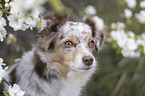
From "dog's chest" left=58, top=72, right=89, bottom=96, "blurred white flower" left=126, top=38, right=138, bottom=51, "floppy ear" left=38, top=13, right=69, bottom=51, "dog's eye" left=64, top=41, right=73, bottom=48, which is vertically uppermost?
"blurred white flower" left=126, top=38, right=138, bottom=51

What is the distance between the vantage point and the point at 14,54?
521 cm

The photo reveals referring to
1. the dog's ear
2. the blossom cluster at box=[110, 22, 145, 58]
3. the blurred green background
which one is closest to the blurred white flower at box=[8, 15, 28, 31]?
the dog's ear

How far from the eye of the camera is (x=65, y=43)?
2779 mm

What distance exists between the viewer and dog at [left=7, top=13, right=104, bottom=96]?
2625 mm

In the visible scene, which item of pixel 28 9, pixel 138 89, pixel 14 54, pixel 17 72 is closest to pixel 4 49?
pixel 14 54

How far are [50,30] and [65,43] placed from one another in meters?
0.29

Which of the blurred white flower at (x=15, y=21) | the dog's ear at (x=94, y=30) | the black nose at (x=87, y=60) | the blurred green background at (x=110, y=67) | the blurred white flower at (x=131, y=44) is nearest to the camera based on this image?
the blurred white flower at (x=15, y=21)

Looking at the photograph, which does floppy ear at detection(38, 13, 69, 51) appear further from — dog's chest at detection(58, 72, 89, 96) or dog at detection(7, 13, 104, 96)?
dog's chest at detection(58, 72, 89, 96)

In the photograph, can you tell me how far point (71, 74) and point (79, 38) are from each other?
53 centimetres

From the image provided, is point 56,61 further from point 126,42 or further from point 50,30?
point 126,42

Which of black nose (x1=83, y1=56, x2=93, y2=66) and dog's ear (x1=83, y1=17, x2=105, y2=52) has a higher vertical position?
dog's ear (x1=83, y1=17, x2=105, y2=52)

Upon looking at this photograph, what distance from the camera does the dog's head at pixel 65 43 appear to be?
262 centimetres

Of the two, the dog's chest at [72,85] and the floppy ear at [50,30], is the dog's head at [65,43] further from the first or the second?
the dog's chest at [72,85]

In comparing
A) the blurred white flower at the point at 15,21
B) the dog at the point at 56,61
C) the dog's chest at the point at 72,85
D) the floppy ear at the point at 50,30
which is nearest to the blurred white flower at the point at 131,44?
the dog at the point at 56,61
